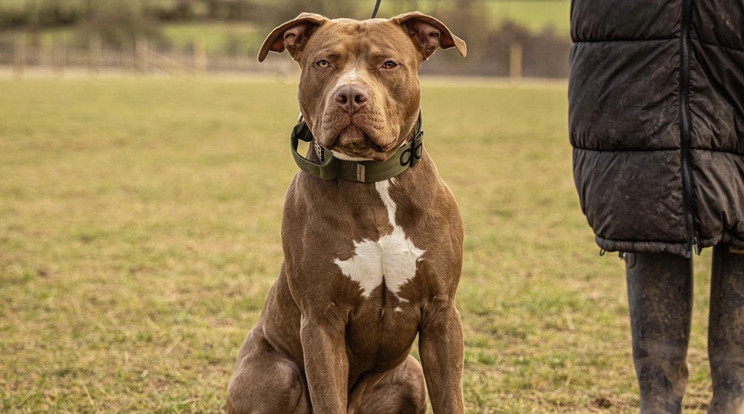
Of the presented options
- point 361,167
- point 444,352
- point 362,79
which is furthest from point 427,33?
point 444,352

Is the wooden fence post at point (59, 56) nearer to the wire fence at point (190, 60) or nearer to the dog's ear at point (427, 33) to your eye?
the wire fence at point (190, 60)

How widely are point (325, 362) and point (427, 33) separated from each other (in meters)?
1.22

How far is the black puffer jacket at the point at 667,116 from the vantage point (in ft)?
9.55

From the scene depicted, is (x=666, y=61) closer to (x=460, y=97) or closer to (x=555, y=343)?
(x=555, y=343)

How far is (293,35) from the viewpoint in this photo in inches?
119

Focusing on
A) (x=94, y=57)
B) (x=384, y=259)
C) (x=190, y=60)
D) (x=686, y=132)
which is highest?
(x=686, y=132)

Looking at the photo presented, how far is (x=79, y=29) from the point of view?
63.6 metres

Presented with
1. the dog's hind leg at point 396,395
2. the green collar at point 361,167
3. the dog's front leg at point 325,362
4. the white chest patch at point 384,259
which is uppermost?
the green collar at point 361,167

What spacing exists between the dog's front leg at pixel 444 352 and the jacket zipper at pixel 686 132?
2.94 ft

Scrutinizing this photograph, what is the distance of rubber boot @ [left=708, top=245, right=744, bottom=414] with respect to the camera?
328 centimetres

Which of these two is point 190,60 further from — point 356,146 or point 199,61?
point 356,146

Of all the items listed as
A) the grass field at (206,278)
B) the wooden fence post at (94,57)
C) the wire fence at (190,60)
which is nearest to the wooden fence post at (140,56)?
the wire fence at (190,60)

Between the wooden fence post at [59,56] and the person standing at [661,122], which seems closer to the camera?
the person standing at [661,122]

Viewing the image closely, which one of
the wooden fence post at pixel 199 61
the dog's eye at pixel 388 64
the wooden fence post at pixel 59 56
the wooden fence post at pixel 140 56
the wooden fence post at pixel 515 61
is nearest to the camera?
the dog's eye at pixel 388 64
